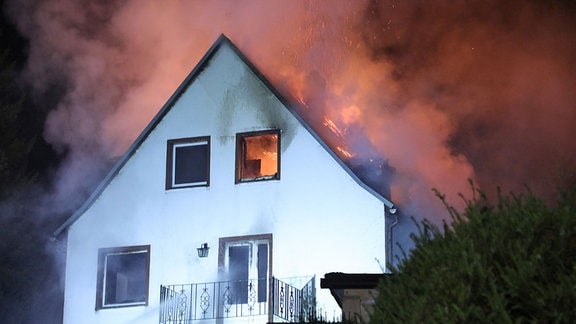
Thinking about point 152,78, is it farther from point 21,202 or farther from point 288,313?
point 288,313

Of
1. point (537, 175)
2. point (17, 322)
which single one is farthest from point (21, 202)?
point (537, 175)

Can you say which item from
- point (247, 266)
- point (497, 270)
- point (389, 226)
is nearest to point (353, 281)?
point (497, 270)

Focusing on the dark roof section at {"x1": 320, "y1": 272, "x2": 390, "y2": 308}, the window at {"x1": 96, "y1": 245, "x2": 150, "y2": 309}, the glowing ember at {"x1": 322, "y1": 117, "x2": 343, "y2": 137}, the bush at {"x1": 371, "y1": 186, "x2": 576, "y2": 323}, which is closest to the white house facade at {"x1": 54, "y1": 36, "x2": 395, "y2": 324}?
the window at {"x1": 96, "y1": 245, "x2": 150, "y2": 309}

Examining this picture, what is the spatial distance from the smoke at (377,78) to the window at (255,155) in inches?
73.1

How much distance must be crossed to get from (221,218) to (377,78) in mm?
7102

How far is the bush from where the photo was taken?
6.28 meters

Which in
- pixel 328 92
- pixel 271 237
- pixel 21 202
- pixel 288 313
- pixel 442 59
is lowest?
pixel 288 313

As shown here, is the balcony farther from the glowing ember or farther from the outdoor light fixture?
the glowing ember

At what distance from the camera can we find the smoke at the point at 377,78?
23844 millimetres

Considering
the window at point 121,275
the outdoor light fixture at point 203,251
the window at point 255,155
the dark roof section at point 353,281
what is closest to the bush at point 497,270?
the dark roof section at point 353,281

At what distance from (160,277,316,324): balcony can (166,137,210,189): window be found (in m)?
2.18

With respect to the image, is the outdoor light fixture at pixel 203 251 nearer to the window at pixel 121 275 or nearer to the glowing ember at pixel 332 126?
the window at pixel 121 275

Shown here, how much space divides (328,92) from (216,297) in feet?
20.6

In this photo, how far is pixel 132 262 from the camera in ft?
68.6
